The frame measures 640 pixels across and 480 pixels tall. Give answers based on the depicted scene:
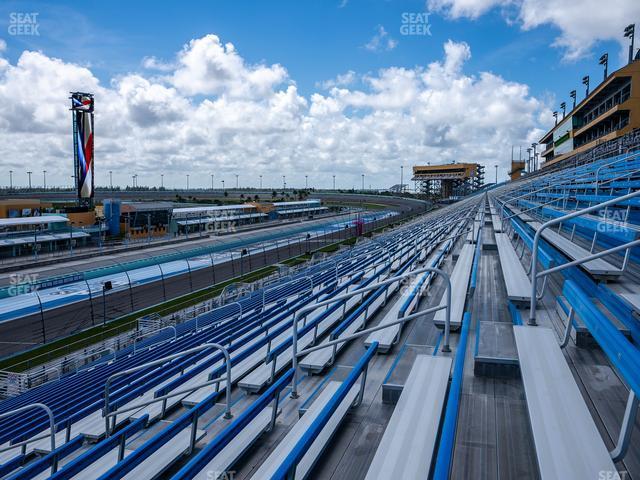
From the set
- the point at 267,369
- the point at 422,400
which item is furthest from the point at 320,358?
the point at 422,400

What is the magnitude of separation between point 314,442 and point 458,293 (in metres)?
3.13

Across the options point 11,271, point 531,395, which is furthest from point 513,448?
point 11,271

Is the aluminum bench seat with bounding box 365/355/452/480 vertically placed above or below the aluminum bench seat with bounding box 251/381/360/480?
above

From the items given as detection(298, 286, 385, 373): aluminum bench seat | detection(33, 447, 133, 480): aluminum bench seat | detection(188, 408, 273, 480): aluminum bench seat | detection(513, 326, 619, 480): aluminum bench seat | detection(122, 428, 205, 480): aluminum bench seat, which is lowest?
detection(33, 447, 133, 480): aluminum bench seat

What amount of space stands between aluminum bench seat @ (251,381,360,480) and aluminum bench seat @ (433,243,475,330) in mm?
1478

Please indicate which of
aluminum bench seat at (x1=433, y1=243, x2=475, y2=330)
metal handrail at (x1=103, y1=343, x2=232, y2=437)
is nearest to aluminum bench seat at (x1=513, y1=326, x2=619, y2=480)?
aluminum bench seat at (x1=433, y1=243, x2=475, y2=330)

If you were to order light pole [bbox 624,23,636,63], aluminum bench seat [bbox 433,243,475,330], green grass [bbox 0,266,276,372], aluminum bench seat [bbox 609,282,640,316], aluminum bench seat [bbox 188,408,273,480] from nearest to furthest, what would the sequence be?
aluminum bench seat [bbox 188,408,273,480], aluminum bench seat [bbox 609,282,640,316], aluminum bench seat [bbox 433,243,475,330], green grass [bbox 0,266,276,372], light pole [bbox 624,23,636,63]

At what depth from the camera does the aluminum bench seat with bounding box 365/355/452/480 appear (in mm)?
2312

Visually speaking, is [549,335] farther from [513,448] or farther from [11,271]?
[11,271]

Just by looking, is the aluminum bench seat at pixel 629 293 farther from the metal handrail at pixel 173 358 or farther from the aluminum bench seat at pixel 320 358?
the metal handrail at pixel 173 358

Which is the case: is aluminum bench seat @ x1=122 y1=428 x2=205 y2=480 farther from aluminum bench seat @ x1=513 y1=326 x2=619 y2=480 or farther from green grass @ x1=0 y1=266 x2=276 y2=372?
green grass @ x1=0 y1=266 x2=276 y2=372

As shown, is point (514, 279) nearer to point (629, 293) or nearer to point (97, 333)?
point (629, 293)

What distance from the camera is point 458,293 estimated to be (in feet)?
17.7

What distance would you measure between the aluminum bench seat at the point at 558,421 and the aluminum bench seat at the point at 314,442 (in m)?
1.34
